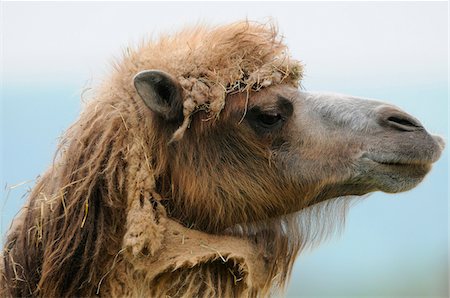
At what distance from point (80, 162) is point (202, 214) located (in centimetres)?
80

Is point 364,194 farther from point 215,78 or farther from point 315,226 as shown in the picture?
point 215,78

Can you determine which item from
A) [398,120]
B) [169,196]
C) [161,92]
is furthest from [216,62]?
[398,120]

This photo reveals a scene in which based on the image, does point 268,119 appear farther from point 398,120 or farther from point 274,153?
point 398,120

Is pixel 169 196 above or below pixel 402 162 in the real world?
below

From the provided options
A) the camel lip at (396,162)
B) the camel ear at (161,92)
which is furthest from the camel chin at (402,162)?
the camel ear at (161,92)

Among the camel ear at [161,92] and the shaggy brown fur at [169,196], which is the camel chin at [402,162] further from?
the camel ear at [161,92]

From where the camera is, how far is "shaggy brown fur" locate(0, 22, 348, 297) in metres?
4.72

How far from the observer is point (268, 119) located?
512 cm

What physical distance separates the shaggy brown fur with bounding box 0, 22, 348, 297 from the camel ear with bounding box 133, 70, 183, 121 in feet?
0.18

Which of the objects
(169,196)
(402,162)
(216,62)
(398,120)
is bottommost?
(169,196)

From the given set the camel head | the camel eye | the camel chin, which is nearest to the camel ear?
the camel head

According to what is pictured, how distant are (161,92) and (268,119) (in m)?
0.68

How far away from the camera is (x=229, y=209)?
5051 mm

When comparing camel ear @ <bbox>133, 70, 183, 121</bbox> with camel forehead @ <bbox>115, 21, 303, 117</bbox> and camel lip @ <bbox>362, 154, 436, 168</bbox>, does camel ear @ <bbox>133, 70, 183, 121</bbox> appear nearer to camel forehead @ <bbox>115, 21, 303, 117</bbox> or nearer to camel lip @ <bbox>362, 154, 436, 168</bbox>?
camel forehead @ <bbox>115, 21, 303, 117</bbox>
